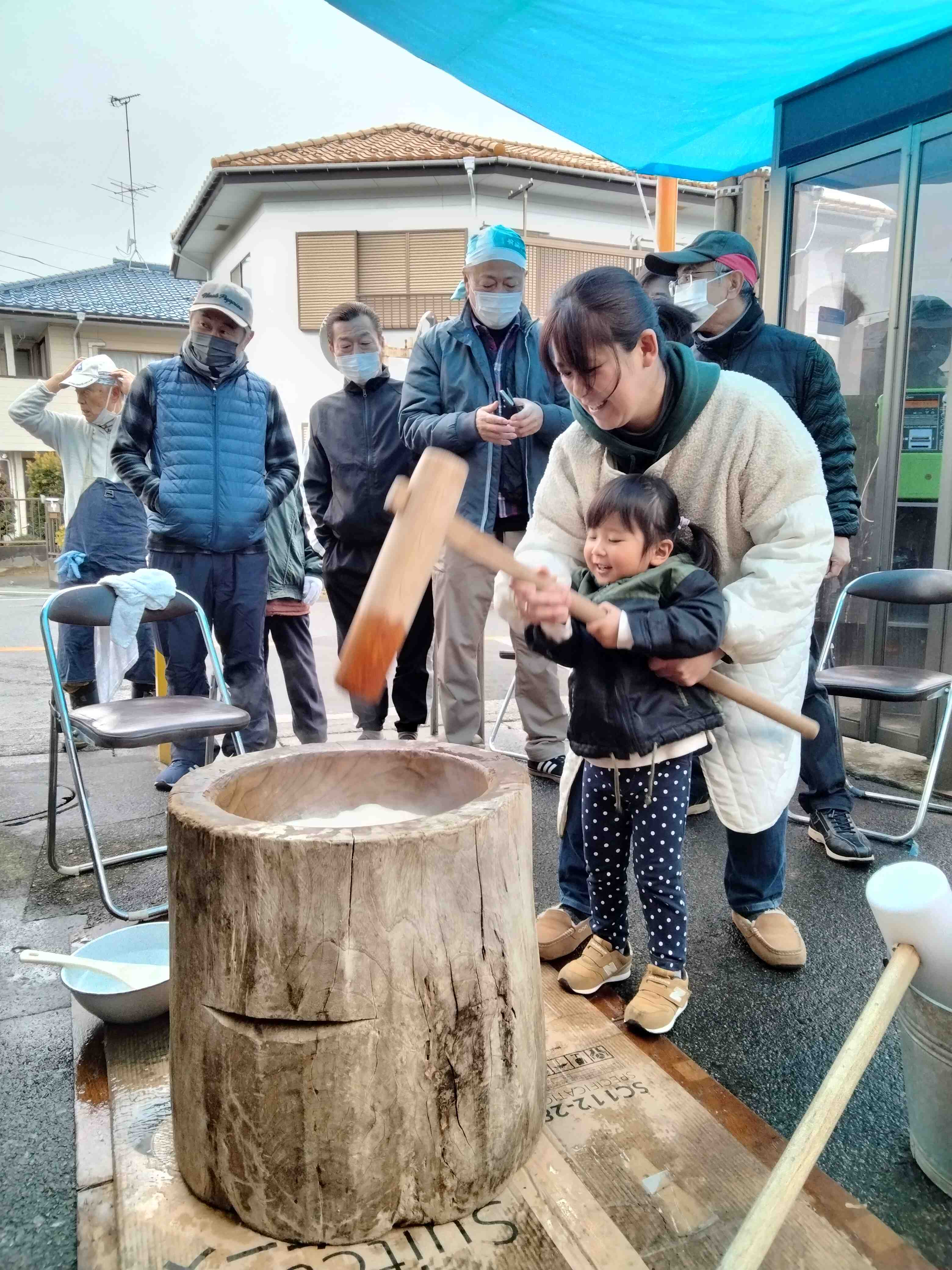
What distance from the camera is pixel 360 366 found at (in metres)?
4.14

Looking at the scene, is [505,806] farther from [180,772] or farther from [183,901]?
[180,772]

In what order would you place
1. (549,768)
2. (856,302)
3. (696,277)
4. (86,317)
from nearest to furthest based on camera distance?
(696,277) → (549,768) → (856,302) → (86,317)

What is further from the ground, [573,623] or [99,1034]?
[573,623]

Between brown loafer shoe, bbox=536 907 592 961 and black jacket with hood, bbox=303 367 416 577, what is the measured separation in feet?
7.16

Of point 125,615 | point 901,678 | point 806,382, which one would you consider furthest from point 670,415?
point 125,615

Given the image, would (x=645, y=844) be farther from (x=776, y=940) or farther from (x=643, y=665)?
(x=776, y=940)

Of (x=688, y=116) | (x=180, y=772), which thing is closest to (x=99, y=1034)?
(x=180, y=772)

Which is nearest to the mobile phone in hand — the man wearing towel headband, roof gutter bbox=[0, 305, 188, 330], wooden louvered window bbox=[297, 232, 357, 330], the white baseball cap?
the man wearing towel headband

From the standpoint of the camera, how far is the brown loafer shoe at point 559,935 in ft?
7.77

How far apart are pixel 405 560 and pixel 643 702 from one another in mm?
707

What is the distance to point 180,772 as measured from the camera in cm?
410

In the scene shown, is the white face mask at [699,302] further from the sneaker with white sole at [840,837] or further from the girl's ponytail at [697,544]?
the sneaker with white sole at [840,837]

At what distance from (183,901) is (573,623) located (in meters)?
1.02

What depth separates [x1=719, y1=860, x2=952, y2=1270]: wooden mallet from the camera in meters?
1.23
